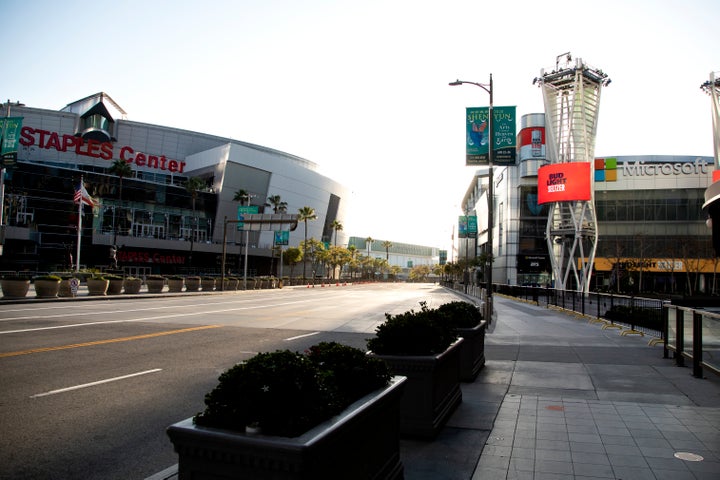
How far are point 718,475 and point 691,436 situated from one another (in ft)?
4.32

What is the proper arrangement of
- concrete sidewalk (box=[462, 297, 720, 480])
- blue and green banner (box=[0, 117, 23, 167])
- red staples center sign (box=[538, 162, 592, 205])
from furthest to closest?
red staples center sign (box=[538, 162, 592, 205])
blue and green banner (box=[0, 117, 23, 167])
concrete sidewalk (box=[462, 297, 720, 480])

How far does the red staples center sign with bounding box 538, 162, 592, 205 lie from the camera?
5956 centimetres

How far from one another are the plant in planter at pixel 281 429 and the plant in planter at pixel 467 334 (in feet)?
17.6

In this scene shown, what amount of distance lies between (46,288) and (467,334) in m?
28.7

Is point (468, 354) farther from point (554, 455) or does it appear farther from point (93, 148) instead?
point (93, 148)

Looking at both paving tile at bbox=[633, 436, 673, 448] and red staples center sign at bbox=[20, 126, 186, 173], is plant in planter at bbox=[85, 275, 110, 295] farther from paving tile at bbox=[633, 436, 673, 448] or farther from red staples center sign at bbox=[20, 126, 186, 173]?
red staples center sign at bbox=[20, 126, 186, 173]

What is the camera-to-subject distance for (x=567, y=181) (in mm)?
60500

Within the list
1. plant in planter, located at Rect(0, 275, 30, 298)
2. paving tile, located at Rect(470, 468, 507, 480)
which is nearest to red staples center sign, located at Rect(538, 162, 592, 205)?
plant in planter, located at Rect(0, 275, 30, 298)

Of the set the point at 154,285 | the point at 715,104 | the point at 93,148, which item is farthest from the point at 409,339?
the point at 93,148

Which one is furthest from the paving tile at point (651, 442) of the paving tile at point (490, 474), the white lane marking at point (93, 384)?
the white lane marking at point (93, 384)

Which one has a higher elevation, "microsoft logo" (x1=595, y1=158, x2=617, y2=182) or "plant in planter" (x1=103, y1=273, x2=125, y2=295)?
"microsoft logo" (x1=595, y1=158, x2=617, y2=182)

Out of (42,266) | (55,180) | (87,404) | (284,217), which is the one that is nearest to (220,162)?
(55,180)

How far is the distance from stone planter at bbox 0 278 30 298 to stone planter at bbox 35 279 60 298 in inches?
29.0

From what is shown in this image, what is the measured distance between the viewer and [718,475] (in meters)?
4.74
